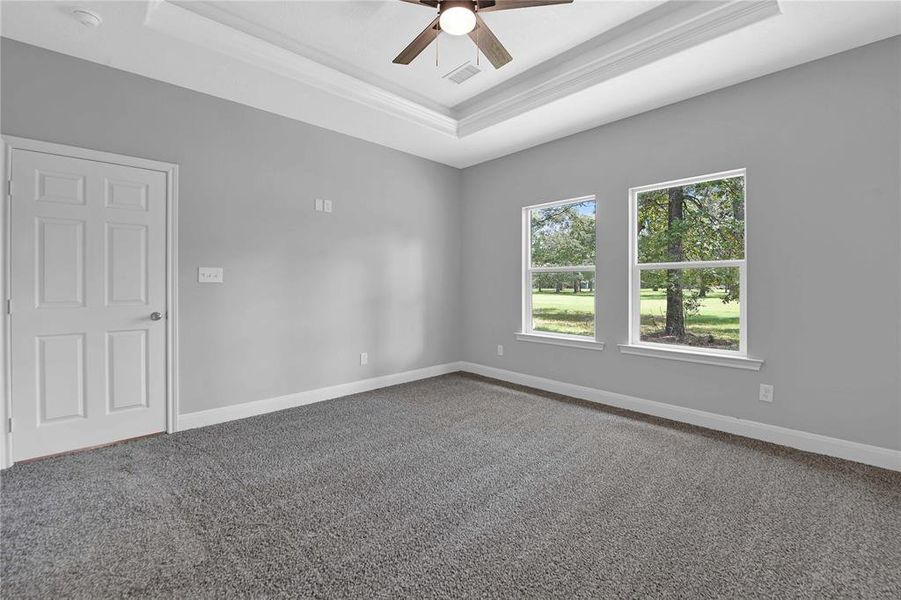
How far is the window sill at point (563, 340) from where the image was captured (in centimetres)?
408

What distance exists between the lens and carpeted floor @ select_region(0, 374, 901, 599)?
160 cm

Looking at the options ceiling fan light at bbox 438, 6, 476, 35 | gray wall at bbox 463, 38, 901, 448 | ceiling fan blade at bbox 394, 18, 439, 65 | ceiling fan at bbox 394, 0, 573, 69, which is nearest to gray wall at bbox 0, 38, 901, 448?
gray wall at bbox 463, 38, 901, 448

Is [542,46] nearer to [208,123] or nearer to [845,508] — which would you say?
[208,123]

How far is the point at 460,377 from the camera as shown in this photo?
5070mm

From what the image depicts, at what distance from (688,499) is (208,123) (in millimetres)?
4343

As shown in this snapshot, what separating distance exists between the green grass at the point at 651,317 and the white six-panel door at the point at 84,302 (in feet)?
12.1

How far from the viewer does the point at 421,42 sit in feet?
8.01

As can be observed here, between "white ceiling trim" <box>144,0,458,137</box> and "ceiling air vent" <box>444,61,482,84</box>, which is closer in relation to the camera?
"white ceiling trim" <box>144,0,458,137</box>

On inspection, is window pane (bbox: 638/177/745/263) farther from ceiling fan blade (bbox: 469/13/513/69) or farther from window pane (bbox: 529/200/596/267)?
ceiling fan blade (bbox: 469/13/513/69)

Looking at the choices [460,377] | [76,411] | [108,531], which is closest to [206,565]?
[108,531]

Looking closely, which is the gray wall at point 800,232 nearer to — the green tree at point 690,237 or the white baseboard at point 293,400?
the green tree at point 690,237

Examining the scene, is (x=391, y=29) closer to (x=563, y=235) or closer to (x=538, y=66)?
(x=538, y=66)

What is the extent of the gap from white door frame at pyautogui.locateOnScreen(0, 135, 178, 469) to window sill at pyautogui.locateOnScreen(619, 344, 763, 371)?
12.8 feet

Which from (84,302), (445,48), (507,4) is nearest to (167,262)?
(84,302)
